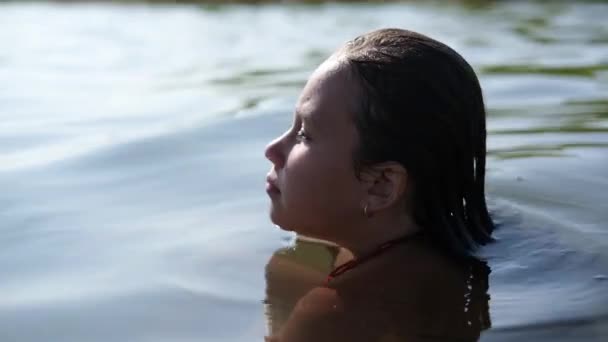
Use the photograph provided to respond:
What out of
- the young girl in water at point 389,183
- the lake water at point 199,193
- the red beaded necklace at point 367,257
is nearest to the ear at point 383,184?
the young girl in water at point 389,183

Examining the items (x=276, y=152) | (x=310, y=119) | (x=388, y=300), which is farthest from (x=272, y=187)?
(x=388, y=300)

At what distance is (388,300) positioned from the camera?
2652 millimetres

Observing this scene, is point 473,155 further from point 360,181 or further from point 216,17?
point 216,17

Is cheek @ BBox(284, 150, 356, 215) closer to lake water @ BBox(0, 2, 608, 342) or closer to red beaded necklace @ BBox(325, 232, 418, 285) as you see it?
red beaded necklace @ BBox(325, 232, 418, 285)

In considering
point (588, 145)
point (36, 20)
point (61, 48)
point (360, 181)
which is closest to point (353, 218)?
point (360, 181)

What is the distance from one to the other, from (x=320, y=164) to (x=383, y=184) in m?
0.19

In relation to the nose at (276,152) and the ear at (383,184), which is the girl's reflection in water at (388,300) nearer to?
the ear at (383,184)

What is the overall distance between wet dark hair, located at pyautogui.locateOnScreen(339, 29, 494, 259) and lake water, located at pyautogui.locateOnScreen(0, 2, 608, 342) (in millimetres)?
269

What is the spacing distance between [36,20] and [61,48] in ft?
13.5

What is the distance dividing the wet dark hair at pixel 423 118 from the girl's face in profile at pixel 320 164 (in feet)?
0.15

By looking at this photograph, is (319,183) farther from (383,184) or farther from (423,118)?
(423,118)

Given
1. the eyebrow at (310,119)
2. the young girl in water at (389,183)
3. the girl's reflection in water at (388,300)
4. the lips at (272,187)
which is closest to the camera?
the girl's reflection in water at (388,300)

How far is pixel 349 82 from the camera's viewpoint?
106 inches

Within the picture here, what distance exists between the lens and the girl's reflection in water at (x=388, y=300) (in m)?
2.47
